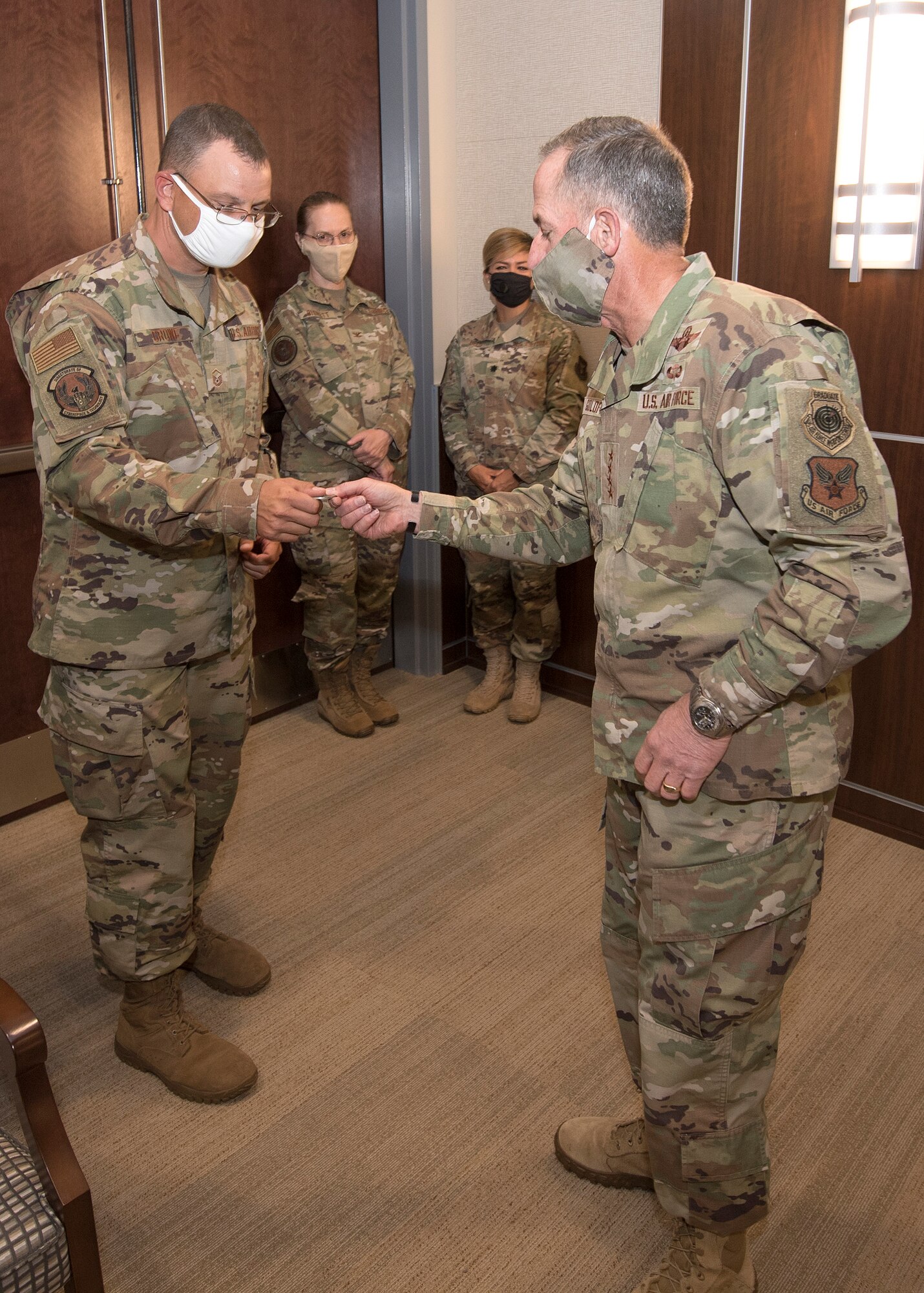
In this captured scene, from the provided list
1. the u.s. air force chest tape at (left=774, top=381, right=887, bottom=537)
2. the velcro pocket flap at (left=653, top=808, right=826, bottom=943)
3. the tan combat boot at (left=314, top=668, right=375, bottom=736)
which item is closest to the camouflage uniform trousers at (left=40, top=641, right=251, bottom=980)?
the velcro pocket flap at (left=653, top=808, right=826, bottom=943)

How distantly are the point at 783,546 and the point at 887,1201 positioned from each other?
1.29 m

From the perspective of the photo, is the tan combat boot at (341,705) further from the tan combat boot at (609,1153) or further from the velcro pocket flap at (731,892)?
the velcro pocket flap at (731,892)

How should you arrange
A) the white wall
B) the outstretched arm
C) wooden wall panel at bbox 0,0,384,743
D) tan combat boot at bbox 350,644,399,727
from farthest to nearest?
tan combat boot at bbox 350,644,399,727
the white wall
wooden wall panel at bbox 0,0,384,743
the outstretched arm

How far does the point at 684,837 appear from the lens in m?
1.54

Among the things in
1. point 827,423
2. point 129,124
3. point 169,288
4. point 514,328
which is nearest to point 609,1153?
point 827,423

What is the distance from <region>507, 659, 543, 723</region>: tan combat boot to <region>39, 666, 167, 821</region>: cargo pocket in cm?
195

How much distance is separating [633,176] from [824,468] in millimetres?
494

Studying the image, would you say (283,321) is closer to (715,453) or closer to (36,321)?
(36,321)

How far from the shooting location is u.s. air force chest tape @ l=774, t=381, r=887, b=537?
4.39 ft

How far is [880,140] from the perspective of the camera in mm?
2746

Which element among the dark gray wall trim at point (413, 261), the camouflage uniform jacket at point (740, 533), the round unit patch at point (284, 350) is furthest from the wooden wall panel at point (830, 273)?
the camouflage uniform jacket at point (740, 533)

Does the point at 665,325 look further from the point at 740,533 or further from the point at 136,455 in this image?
the point at 136,455

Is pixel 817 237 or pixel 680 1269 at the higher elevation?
pixel 817 237

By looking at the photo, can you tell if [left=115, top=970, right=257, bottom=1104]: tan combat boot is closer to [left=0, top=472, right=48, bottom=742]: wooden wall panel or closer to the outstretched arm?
the outstretched arm
